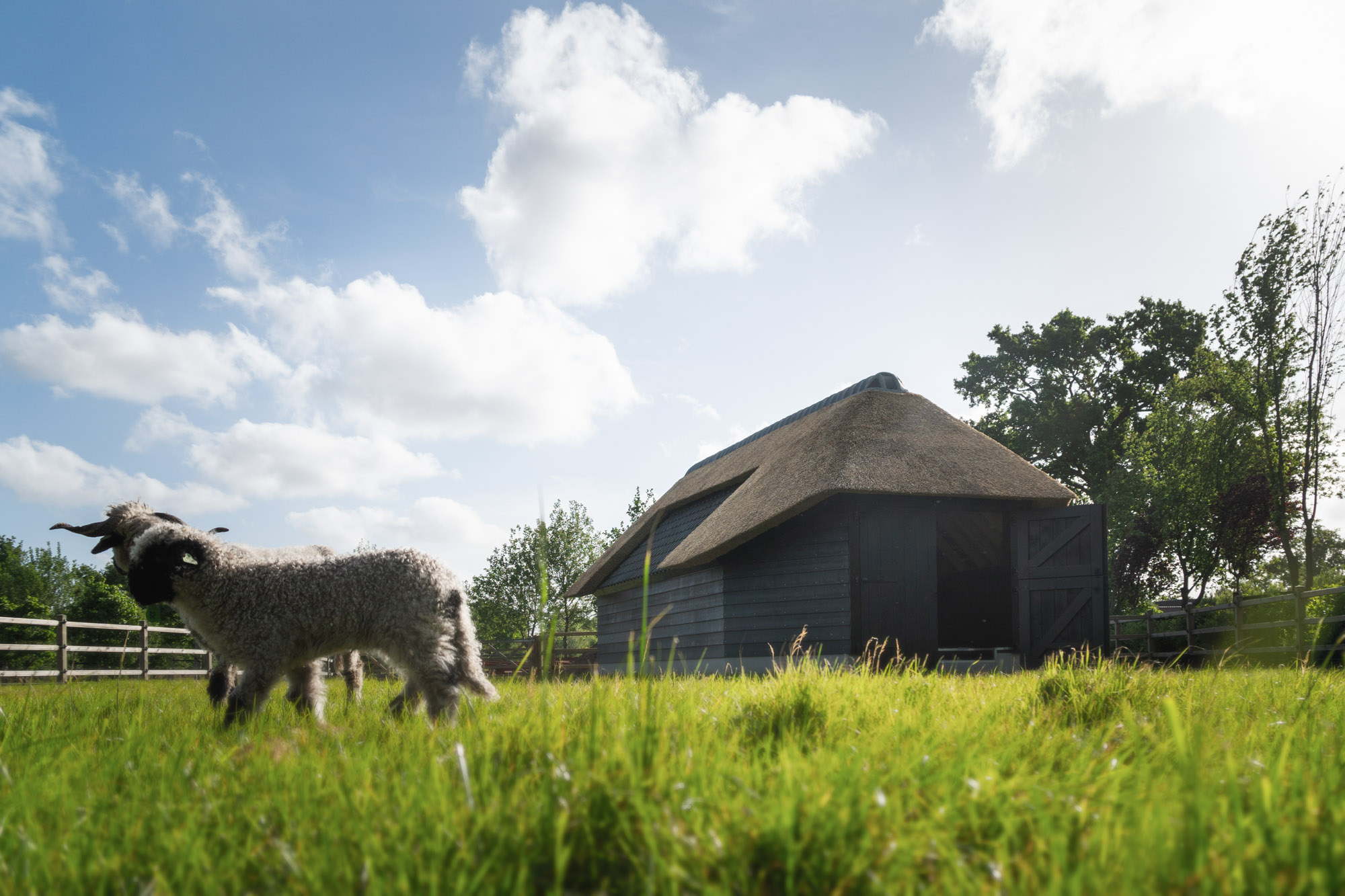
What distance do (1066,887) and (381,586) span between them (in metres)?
3.50

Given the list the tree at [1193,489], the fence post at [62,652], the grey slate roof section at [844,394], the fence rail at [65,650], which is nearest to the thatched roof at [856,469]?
the grey slate roof section at [844,394]

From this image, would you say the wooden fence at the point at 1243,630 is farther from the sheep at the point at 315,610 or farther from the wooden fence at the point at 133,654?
the wooden fence at the point at 133,654

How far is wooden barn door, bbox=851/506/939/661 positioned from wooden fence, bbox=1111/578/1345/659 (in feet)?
8.86

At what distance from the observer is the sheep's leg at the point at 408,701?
423 centimetres

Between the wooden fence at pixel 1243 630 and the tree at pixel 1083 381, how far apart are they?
8.89 m

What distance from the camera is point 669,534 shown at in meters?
18.0

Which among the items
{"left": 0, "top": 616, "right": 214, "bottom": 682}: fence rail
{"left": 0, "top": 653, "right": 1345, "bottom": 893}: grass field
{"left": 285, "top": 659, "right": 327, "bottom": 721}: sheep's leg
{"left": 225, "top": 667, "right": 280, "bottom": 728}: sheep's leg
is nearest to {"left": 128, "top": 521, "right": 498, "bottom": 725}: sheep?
{"left": 225, "top": 667, "right": 280, "bottom": 728}: sheep's leg

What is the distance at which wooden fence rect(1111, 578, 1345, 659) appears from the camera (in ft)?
40.6

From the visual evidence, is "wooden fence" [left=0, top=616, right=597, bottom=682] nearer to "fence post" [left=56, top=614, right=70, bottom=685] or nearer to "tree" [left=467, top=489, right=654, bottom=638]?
"fence post" [left=56, top=614, right=70, bottom=685]

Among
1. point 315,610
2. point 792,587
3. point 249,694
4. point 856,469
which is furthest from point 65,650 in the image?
point 856,469

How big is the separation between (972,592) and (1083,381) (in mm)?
17501

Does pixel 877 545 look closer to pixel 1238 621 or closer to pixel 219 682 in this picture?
pixel 1238 621

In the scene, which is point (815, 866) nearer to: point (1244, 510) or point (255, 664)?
point (255, 664)

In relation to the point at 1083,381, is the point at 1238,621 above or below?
below
